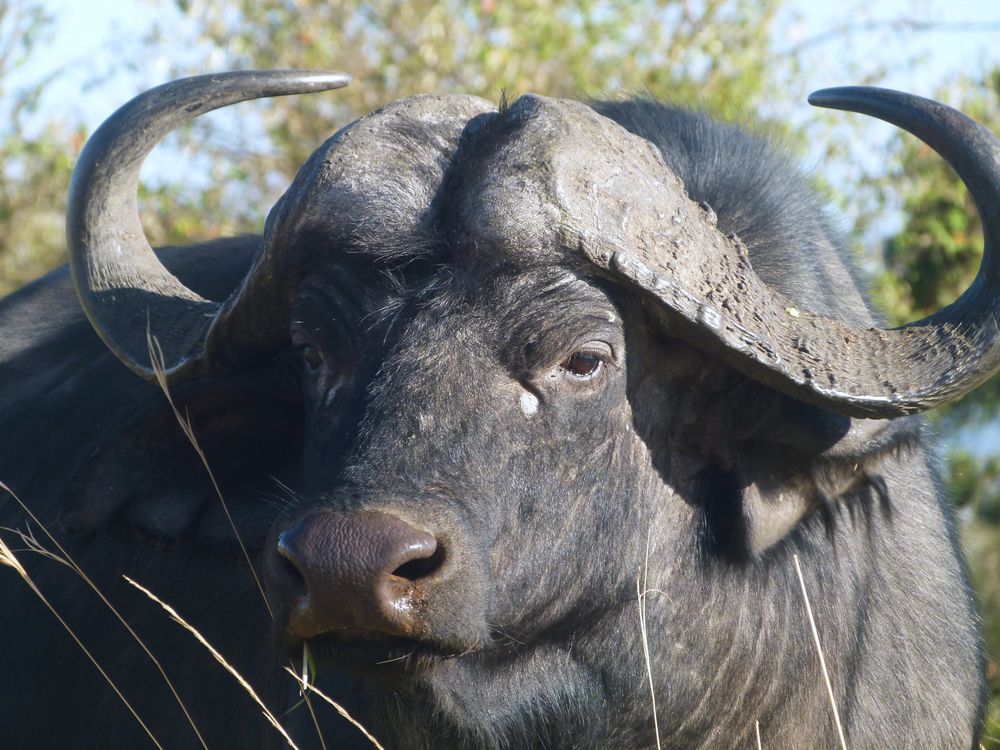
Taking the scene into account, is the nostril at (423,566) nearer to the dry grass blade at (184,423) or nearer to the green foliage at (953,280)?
the dry grass blade at (184,423)

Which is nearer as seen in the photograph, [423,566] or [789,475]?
[423,566]

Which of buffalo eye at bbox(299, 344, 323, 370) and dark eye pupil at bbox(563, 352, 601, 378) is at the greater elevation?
dark eye pupil at bbox(563, 352, 601, 378)

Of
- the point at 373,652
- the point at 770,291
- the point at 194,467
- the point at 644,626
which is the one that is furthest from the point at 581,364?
the point at 194,467

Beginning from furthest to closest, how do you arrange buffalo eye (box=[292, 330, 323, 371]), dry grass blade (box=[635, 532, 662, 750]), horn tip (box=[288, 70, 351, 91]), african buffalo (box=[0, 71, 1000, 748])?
horn tip (box=[288, 70, 351, 91])
buffalo eye (box=[292, 330, 323, 371])
dry grass blade (box=[635, 532, 662, 750])
african buffalo (box=[0, 71, 1000, 748])

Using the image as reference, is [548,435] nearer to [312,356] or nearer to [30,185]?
[312,356]

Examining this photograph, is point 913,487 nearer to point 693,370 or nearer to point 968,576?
point 968,576

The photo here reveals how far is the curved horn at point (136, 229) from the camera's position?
3.40m

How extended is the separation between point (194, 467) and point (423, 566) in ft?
4.15

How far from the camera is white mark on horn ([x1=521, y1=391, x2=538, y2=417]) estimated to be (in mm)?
2852

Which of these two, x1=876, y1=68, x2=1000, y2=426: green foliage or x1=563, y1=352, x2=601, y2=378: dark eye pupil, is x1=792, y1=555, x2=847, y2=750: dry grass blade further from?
x1=876, y1=68, x2=1000, y2=426: green foliage

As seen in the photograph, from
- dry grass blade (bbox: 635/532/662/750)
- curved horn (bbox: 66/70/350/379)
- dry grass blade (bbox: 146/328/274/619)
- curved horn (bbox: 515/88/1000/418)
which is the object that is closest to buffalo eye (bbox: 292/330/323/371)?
curved horn (bbox: 66/70/350/379)

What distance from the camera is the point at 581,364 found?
2.95 meters

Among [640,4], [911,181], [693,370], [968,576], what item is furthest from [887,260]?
[693,370]

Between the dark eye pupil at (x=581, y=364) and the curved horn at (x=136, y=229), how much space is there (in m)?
0.92
